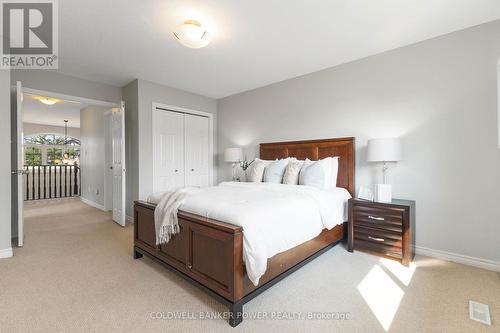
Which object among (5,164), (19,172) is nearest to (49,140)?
(19,172)

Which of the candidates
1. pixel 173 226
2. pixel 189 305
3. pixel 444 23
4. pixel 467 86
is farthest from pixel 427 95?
pixel 189 305

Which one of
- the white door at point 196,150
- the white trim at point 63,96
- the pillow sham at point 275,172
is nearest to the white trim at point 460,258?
the pillow sham at point 275,172

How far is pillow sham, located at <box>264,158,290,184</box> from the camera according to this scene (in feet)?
11.2

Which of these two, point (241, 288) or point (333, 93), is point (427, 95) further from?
point (241, 288)

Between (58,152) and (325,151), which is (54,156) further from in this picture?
(325,151)

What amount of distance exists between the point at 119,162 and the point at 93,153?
2.52 m

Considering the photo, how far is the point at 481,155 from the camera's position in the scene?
2482 millimetres

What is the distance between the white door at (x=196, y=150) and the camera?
196 inches

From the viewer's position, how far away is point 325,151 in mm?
3604

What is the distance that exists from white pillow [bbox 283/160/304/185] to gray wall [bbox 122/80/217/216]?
2.54 meters

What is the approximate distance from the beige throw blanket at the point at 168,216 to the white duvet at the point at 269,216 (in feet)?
0.25

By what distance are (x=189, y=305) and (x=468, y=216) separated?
9.81ft

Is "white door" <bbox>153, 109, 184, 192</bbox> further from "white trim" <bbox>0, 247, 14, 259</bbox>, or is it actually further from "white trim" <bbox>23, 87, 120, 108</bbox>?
"white trim" <bbox>0, 247, 14, 259</bbox>

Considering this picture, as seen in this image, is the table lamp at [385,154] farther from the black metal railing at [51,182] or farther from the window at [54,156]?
the window at [54,156]
